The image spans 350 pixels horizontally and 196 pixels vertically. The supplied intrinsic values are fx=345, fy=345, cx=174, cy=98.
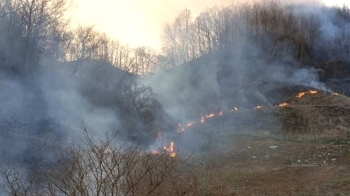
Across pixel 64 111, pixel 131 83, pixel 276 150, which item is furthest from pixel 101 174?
pixel 131 83

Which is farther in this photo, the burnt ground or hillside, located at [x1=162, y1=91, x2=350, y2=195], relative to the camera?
hillside, located at [x1=162, y1=91, x2=350, y2=195]

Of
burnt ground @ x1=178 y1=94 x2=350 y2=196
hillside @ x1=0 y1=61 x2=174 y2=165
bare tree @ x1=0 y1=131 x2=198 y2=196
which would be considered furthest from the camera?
hillside @ x1=0 y1=61 x2=174 y2=165

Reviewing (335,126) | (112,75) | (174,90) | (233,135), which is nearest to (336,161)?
(233,135)

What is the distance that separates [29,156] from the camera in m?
14.5

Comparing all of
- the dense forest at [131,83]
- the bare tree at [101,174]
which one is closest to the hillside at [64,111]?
the dense forest at [131,83]

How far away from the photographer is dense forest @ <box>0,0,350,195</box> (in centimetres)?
736

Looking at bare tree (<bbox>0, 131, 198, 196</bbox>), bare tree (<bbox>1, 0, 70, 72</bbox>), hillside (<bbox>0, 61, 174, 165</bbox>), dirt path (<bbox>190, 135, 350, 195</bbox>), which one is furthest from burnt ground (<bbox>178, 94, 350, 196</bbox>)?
bare tree (<bbox>1, 0, 70, 72</bbox>)

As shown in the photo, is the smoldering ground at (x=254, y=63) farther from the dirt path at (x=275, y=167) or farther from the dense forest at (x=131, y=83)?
the dirt path at (x=275, y=167)

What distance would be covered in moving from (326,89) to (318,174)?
27.1 metres

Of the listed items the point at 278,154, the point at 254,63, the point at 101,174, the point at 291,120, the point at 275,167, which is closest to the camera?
the point at 101,174

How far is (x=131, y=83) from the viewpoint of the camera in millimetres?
29781

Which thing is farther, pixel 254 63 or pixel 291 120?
pixel 254 63

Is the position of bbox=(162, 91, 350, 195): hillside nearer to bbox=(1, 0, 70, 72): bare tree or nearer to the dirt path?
the dirt path

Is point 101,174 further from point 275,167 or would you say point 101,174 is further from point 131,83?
point 131,83
